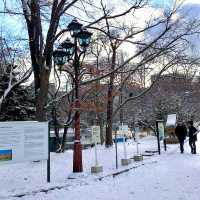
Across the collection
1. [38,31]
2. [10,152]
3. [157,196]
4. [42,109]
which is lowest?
[157,196]

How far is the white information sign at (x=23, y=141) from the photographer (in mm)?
10938

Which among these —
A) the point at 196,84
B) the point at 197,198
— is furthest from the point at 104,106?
the point at 197,198

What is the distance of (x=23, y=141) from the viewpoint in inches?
449

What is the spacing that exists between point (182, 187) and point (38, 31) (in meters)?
10.7

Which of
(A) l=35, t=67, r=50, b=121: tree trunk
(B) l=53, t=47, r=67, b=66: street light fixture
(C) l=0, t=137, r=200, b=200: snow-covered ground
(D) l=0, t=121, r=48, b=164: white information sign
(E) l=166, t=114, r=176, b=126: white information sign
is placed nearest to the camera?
(C) l=0, t=137, r=200, b=200: snow-covered ground

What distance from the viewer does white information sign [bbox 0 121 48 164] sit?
10.9 meters

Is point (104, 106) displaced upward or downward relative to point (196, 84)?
downward

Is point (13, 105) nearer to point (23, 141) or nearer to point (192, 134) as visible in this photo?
point (192, 134)

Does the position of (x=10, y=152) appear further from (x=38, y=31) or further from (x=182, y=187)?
(x=38, y=31)

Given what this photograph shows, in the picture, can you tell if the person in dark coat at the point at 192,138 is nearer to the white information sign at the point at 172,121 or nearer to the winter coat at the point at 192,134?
the winter coat at the point at 192,134

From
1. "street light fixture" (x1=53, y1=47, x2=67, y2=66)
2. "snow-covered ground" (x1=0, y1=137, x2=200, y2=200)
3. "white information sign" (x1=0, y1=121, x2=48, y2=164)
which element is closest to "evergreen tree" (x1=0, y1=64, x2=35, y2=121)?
"snow-covered ground" (x1=0, y1=137, x2=200, y2=200)

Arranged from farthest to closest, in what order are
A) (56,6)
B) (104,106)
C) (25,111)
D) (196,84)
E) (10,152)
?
(196,84), (104,106), (25,111), (56,6), (10,152)

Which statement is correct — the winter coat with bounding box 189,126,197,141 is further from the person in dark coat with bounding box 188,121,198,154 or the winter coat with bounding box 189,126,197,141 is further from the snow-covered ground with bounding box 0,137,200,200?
the snow-covered ground with bounding box 0,137,200,200

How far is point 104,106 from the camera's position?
131ft
